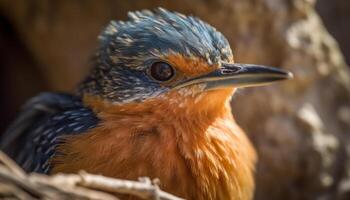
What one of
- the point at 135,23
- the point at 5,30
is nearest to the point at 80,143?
the point at 135,23

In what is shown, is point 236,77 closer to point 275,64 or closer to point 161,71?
point 161,71

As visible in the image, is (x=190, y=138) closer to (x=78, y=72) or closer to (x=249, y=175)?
(x=249, y=175)

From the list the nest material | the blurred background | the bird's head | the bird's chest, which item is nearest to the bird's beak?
the bird's head

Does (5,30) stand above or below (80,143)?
above

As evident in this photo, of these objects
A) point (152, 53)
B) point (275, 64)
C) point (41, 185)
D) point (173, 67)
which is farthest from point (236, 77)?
point (275, 64)

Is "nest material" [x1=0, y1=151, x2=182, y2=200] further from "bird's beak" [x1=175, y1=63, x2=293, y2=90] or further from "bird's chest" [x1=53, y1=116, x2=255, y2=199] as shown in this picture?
"bird's beak" [x1=175, y1=63, x2=293, y2=90]

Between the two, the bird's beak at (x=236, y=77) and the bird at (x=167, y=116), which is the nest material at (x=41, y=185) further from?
the bird's beak at (x=236, y=77)

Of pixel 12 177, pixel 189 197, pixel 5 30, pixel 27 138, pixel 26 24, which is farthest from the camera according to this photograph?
pixel 5 30
